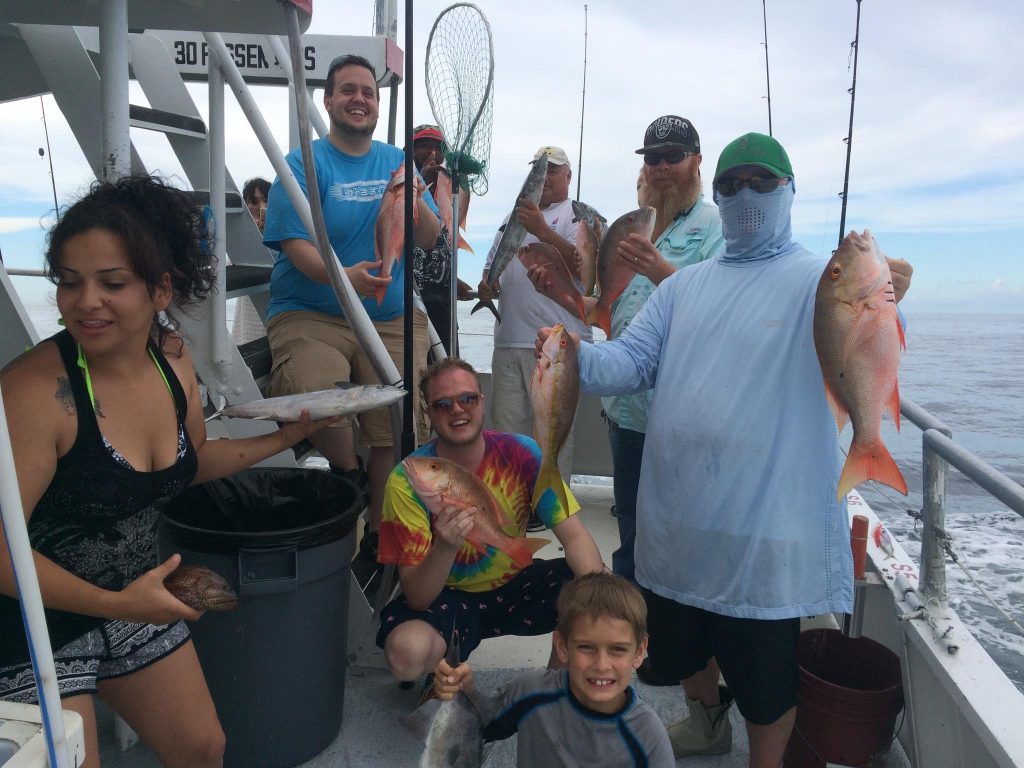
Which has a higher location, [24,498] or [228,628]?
[24,498]

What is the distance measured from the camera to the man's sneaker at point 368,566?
3.25 meters

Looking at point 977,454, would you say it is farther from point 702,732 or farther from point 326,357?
point 326,357

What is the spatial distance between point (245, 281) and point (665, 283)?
6.78 feet

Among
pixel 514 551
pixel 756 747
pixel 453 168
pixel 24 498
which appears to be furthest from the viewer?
pixel 453 168

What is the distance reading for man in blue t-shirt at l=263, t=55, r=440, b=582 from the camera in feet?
10.3

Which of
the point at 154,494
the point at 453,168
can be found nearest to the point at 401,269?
the point at 453,168

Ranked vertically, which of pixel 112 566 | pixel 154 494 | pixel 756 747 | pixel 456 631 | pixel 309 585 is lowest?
pixel 756 747

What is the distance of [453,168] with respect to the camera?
3.19 metres

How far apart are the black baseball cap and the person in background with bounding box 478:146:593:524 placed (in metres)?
1.22

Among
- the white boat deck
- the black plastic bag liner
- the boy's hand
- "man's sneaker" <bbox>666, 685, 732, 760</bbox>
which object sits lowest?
the white boat deck

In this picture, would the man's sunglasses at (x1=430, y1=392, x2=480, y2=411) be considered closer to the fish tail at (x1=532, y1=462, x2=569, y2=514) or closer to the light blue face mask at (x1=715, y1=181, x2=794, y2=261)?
the fish tail at (x1=532, y1=462, x2=569, y2=514)

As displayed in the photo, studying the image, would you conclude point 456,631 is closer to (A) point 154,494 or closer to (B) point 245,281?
(A) point 154,494

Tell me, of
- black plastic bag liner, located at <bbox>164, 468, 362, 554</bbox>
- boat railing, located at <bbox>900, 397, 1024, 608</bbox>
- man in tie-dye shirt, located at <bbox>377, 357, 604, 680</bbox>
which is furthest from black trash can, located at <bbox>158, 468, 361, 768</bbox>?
boat railing, located at <bbox>900, 397, 1024, 608</bbox>

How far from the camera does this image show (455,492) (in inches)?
Answer: 93.2
